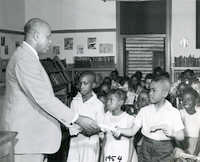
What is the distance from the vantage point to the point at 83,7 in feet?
30.9

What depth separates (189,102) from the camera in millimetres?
3834

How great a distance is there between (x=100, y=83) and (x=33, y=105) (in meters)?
5.27

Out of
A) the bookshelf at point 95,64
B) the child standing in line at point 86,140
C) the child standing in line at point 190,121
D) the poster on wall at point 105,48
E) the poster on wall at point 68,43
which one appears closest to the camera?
the child standing in line at point 190,121

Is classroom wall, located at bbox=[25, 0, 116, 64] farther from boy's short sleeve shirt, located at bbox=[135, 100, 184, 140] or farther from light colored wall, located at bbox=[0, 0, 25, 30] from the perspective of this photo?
boy's short sleeve shirt, located at bbox=[135, 100, 184, 140]

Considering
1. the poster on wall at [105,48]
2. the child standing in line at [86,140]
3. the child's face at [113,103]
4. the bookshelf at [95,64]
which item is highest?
the poster on wall at [105,48]

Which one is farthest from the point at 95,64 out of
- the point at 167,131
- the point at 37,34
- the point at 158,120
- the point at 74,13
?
the point at 37,34

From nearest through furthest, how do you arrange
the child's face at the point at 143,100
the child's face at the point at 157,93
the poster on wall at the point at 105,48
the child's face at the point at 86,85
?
the child's face at the point at 157,93
the child's face at the point at 86,85
the child's face at the point at 143,100
the poster on wall at the point at 105,48

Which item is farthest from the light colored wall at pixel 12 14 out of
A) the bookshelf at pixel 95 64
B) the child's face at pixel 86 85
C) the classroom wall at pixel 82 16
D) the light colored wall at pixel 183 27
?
the child's face at pixel 86 85

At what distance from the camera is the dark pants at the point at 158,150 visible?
9.87 ft

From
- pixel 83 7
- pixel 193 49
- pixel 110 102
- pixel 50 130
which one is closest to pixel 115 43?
pixel 83 7

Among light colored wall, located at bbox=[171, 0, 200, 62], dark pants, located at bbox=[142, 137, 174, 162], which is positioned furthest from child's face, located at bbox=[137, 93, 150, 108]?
light colored wall, located at bbox=[171, 0, 200, 62]

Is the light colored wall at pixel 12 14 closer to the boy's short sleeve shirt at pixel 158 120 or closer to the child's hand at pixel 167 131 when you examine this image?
the boy's short sleeve shirt at pixel 158 120

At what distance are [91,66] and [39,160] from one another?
6.84 m

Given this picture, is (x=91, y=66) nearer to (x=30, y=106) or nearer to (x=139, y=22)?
(x=139, y=22)
